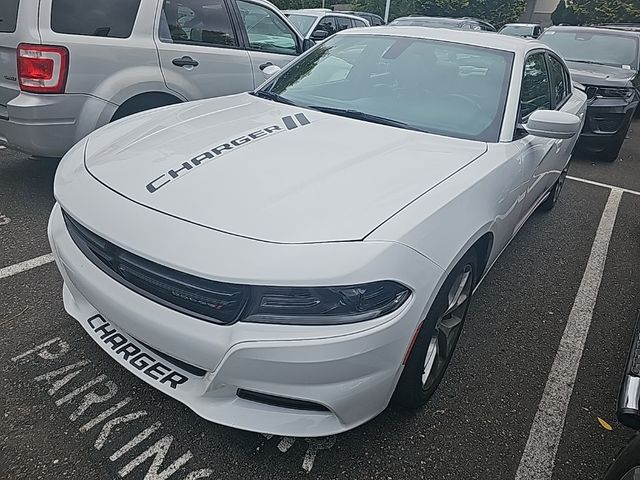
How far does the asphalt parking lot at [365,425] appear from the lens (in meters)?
1.94

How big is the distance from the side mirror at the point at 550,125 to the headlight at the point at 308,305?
5.26 feet

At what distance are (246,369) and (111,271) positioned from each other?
0.70 meters

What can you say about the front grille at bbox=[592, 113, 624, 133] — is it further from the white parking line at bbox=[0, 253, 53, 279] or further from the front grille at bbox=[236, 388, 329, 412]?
the white parking line at bbox=[0, 253, 53, 279]

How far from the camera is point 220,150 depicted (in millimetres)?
2291

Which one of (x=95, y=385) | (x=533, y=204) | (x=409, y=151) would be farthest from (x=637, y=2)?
(x=95, y=385)

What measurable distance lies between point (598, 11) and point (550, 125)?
2431 cm

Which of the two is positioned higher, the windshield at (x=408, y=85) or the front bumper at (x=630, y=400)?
the windshield at (x=408, y=85)

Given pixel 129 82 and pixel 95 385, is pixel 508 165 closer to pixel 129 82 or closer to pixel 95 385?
pixel 95 385

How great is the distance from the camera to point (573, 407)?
243 cm

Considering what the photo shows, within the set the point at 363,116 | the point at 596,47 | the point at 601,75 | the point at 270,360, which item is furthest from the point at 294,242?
the point at 596,47

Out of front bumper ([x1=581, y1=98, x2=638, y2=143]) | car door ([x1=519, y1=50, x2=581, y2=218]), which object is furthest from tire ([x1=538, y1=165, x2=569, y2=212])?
front bumper ([x1=581, y1=98, x2=638, y2=143])

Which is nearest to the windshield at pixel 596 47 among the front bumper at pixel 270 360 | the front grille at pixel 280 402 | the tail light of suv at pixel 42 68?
the tail light of suv at pixel 42 68

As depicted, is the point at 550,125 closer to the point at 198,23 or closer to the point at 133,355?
the point at 133,355

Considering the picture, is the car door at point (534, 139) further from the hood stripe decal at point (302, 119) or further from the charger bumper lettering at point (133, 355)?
the charger bumper lettering at point (133, 355)
